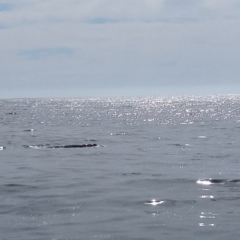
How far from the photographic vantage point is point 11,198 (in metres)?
16.3

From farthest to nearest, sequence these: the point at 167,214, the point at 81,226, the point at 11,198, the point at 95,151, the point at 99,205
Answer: the point at 95,151
the point at 11,198
the point at 99,205
the point at 167,214
the point at 81,226

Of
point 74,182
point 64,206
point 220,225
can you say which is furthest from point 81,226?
point 74,182

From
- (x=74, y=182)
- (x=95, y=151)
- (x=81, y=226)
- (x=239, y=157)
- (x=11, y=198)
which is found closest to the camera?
(x=81, y=226)

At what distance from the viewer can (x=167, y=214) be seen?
1421 centimetres

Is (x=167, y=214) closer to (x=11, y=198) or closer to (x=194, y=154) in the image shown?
(x=11, y=198)

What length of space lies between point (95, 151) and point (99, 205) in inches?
584

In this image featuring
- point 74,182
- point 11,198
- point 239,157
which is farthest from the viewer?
point 239,157

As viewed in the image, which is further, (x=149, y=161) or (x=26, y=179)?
(x=149, y=161)

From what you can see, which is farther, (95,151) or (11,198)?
(95,151)

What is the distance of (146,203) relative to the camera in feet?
51.1

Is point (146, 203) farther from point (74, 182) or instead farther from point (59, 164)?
point (59, 164)

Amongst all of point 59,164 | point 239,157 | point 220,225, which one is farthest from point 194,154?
point 220,225

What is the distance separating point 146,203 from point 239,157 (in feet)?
40.3

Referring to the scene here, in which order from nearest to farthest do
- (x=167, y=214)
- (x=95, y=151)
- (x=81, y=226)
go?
(x=81, y=226)
(x=167, y=214)
(x=95, y=151)
